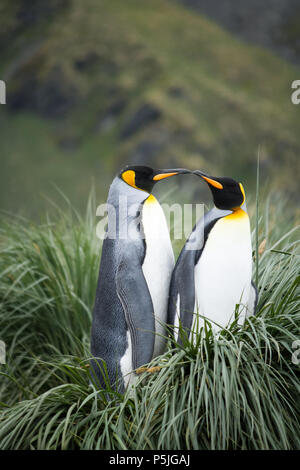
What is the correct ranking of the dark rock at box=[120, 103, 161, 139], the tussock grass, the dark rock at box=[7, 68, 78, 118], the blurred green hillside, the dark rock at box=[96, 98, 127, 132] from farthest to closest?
the dark rock at box=[7, 68, 78, 118] → the dark rock at box=[96, 98, 127, 132] → the dark rock at box=[120, 103, 161, 139] → the blurred green hillside → the tussock grass

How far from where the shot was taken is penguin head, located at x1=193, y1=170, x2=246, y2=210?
1.17 metres

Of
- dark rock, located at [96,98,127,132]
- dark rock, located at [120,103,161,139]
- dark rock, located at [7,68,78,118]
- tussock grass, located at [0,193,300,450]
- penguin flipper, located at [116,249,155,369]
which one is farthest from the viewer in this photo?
dark rock, located at [7,68,78,118]

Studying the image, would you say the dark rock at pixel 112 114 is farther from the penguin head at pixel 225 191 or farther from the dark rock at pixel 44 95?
the penguin head at pixel 225 191

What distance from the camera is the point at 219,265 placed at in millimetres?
1166

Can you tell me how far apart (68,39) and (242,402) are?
11092 millimetres

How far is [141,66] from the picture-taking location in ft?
32.3

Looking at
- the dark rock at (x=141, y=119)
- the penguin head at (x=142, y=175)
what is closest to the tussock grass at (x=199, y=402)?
the penguin head at (x=142, y=175)

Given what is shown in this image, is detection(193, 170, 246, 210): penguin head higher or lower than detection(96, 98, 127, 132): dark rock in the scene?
lower

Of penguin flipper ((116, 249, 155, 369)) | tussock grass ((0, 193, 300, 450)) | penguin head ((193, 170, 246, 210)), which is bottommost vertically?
tussock grass ((0, 193, 300, 450))

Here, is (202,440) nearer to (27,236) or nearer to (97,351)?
(97,351)

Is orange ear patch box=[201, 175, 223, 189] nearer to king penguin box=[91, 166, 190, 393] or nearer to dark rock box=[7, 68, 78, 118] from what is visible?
king penguin box=[91, 166, 190, 393]

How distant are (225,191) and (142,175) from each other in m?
0.25

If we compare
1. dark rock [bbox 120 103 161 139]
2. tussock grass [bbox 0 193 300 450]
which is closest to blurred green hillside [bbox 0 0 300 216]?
dark rock [bbox 120 103 161 139]

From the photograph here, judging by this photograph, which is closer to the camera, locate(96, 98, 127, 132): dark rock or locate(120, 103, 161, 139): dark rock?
locate(120, 103, 161, 139): dark rock
